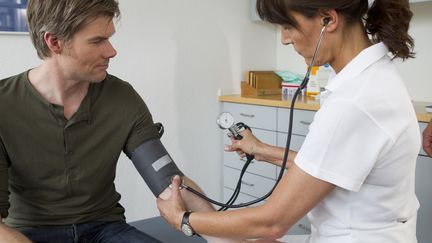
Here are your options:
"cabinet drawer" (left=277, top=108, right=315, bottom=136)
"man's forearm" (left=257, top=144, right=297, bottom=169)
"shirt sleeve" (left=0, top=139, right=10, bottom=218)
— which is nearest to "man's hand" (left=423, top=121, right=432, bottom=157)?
"cabinet drawer" (left=277, top=108, right=315, bottom=136)

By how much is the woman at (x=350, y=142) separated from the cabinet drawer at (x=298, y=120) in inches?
53.2

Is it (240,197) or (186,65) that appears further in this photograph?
(240,197)

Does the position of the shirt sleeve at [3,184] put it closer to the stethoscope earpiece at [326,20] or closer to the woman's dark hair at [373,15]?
the woman's dark hair at [373,15]

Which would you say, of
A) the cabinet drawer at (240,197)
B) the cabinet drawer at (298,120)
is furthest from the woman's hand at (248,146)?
the cabinet drawer at (240,197)

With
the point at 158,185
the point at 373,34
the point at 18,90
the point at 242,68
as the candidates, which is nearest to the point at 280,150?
the point at 158,185

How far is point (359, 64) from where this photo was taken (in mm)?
984

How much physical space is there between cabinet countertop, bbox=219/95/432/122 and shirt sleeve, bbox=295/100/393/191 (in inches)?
48.5

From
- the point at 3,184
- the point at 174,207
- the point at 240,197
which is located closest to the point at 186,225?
the point at 174,207

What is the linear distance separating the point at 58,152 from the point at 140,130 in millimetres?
253

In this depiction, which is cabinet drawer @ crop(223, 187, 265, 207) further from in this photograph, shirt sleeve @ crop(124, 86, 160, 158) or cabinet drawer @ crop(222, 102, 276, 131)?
shirt sleeve @ crop(124, 86, 160, 158)

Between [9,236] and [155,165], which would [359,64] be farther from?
[9,236]

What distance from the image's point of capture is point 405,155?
0.95 metres

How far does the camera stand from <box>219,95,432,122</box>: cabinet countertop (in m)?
2.10

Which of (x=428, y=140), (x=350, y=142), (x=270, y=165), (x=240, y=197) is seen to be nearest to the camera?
(x=350, y=142)
